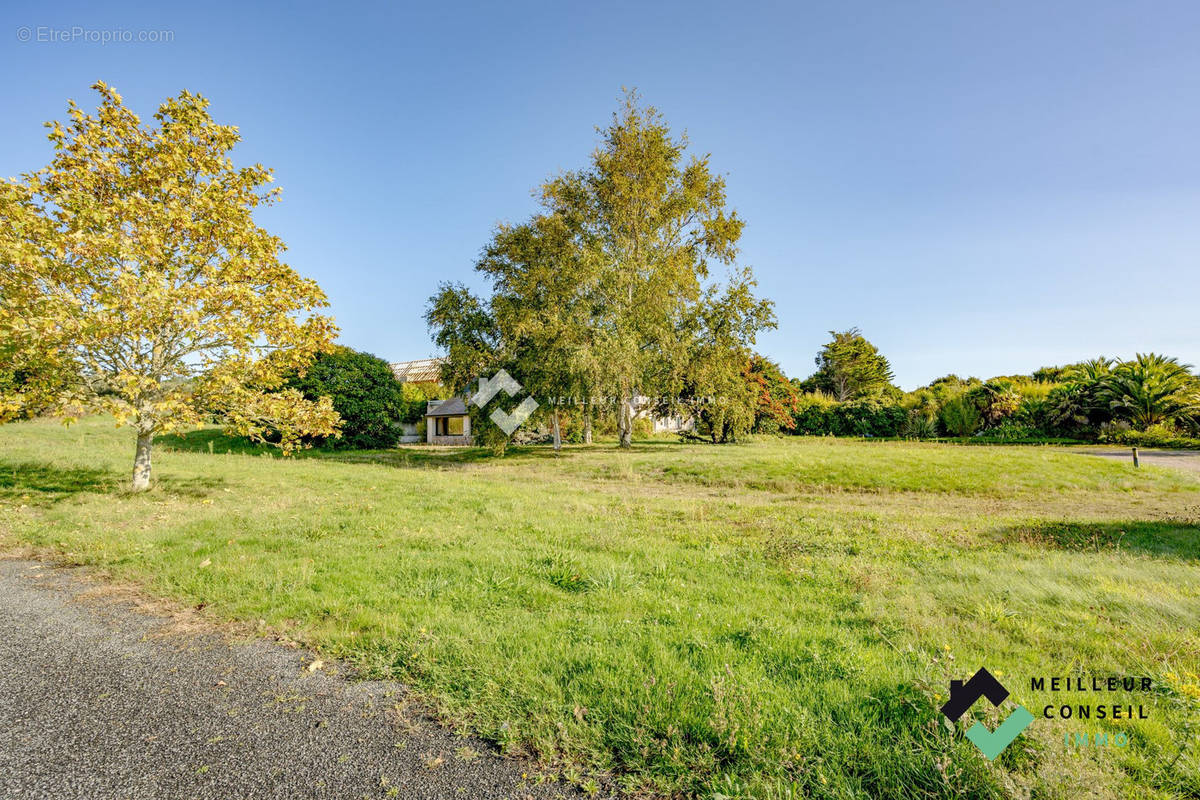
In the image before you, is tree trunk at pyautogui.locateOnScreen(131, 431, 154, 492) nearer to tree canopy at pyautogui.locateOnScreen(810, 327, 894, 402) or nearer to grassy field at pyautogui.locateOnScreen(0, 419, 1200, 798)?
grassy field at pyautogui.locateOnScreen(0, 419, 1200, 798)

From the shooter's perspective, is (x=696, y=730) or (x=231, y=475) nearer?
(x=696, y=730)

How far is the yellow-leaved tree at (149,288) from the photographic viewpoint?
29.6 ft

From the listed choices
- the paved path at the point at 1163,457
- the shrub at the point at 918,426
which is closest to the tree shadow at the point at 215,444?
the paved path at the point at 1163,457

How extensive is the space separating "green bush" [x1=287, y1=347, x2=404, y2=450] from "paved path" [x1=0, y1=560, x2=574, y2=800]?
2610cm

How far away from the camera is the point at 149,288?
9258 mm

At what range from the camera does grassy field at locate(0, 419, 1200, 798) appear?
2.92 metres

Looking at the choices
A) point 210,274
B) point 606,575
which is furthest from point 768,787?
point 210,274

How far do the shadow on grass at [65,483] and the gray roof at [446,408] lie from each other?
2515cm

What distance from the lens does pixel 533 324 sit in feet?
73.5

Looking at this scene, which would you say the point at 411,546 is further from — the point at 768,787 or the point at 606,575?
the point at 768,787

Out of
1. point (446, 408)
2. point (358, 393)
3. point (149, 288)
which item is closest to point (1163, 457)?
point (149, 288)

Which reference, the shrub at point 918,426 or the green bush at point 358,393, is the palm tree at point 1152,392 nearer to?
the shrub at point 918,426

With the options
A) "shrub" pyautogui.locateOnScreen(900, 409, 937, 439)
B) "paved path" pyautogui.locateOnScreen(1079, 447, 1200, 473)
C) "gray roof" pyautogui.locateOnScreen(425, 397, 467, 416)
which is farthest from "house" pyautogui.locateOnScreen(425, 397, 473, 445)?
"paved path" pyautogui.locateOnScreen(1079, 447, 1200, 473)

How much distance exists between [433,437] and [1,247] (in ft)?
107
